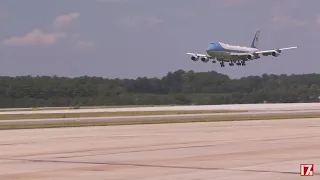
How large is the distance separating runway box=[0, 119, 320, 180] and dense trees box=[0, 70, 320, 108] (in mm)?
97891

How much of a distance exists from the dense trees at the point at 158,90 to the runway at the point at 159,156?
9789 cm

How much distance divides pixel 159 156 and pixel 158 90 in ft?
456

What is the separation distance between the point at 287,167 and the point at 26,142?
731 inches

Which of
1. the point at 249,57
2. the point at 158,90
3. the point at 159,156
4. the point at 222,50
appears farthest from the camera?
the point at 158,90

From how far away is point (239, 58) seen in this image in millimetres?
108562

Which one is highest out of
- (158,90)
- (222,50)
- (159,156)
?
(222,50)

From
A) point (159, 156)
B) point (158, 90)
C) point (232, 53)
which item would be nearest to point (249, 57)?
point (232, 53)

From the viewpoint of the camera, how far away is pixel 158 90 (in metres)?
171

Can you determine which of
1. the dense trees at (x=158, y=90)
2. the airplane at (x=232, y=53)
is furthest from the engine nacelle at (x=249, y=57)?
the dense trees at (x=158, y=90)

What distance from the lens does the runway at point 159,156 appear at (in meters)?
25.5

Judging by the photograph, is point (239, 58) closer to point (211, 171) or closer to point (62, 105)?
point (62, 105)

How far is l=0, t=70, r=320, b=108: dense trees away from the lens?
487ft

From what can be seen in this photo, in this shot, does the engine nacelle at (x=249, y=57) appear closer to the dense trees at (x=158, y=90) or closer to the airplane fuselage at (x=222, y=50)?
the airplane fuselage at (x=222, y=50)

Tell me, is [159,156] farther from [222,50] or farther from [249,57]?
[249,57]
